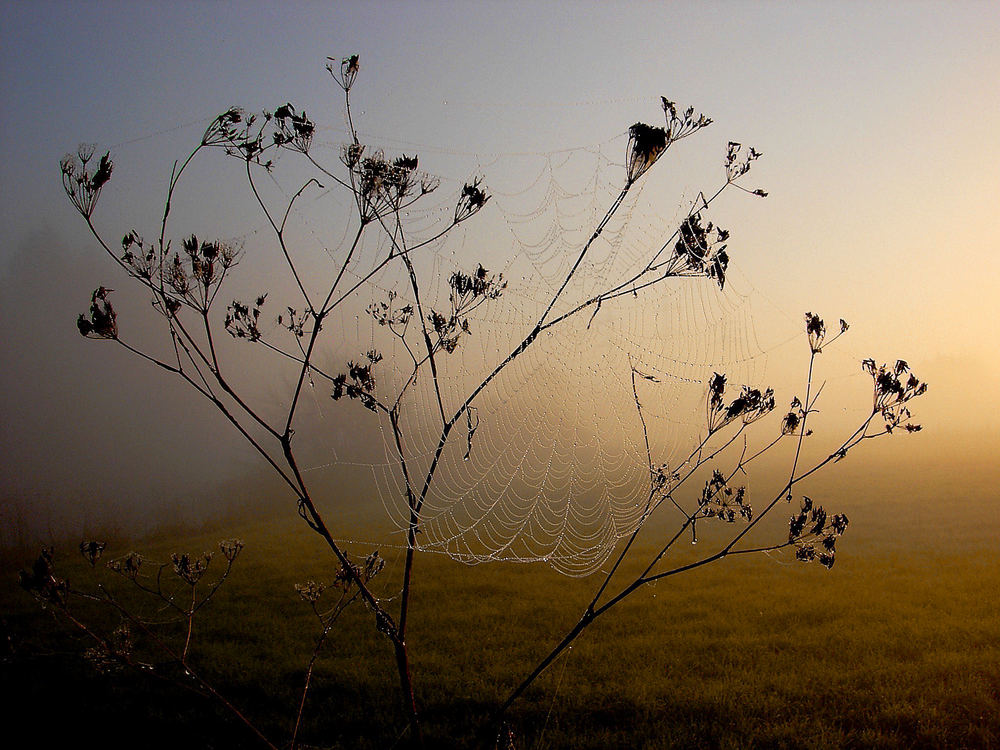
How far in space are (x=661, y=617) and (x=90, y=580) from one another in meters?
11.4

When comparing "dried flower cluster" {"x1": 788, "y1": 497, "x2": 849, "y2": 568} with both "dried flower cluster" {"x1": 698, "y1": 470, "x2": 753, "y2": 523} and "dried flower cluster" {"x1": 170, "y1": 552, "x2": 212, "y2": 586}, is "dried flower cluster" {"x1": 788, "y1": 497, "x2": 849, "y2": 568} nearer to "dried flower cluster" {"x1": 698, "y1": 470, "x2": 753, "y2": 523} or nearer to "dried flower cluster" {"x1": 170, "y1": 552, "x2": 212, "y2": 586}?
"dried flower cluster" {"x1": 698, "y1": 470, "x2": 753, "y2": 523}

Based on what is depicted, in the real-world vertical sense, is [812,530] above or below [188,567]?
above

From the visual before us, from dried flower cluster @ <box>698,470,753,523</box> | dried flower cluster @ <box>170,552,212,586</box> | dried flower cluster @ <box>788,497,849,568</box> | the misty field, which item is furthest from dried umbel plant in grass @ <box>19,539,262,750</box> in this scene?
dried flower cluster @ <box>788,497,849,568</box>

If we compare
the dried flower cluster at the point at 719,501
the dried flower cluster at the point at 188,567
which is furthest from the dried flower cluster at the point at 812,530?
the dried flower cluster at the point at 188,567

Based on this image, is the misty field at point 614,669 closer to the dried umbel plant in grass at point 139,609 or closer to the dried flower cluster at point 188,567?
the dried umbel plant in grass at point 139,609

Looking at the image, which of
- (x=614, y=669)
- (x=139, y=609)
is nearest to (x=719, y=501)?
(x=614, y=669)

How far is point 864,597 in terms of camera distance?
406 inches

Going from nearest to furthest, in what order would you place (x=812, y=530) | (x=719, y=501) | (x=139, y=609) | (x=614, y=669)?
(x=812, y=530) → (x=719, y=501) → (x=614, y=669) → (x=139, y=609)

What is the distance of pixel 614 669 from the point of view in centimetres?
784

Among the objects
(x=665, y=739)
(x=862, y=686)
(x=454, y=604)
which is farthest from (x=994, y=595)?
(x=454, y=604)

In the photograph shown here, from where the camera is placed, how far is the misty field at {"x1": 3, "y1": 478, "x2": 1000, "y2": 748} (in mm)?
6590

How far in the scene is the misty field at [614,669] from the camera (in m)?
6.59

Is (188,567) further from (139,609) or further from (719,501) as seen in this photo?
(139,609)

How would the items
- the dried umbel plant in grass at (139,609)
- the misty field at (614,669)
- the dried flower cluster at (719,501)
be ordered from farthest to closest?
the misty field at (614,669) → the dried flower cluster at (719,501) → the dried umbel plant in grass at (139,609)
